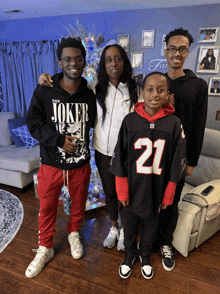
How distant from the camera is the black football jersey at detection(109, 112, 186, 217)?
1.09 meters

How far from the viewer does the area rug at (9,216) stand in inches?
68.0

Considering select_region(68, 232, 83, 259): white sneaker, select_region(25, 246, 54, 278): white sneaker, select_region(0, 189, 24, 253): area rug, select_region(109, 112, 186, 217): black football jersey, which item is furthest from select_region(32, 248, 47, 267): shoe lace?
select_region(109, 112, 186, 217): black football jersey

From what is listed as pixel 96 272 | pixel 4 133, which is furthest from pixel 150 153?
pixel 4 133

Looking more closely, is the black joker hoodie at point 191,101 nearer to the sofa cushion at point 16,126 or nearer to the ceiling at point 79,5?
the ceiling at point 79,5

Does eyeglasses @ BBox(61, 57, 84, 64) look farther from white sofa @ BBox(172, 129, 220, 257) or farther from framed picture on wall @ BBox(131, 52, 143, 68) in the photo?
framed picture on wall @ BBox(131, 52, 143, 68)

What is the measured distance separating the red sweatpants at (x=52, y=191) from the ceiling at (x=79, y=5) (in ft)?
6.51

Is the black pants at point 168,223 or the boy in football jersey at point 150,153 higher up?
the boy in football jersey at point 150,153

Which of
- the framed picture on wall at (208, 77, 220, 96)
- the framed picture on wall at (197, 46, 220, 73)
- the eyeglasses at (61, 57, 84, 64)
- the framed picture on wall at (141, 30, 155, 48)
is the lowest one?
the framed picture on wall at (208, 77, 220, 96)

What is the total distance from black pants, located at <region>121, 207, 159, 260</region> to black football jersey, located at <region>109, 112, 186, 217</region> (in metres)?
0.10

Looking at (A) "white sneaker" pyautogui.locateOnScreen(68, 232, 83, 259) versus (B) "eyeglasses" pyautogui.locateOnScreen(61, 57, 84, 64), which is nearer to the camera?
(B) "eyeglasses" pyautogui.locateOnScreen(61, 57, 84, 64)

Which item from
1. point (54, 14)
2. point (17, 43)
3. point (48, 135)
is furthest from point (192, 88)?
point (17, 43)

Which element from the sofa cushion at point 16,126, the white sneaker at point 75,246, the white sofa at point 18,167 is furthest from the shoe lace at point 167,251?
the sofa cushion at point 16,126

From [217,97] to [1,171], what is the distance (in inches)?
114

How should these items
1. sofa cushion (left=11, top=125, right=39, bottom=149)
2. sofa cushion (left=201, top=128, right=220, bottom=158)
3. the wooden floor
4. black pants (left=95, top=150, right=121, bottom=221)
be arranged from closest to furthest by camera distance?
the wooden floor
black pants (left=95, top=150, right=121, bottom=221)
sofa cushion (left=201, top=128, right=220, bottom=158)
sofa cushion (left=11, top=125, right=39, bottom=149)
